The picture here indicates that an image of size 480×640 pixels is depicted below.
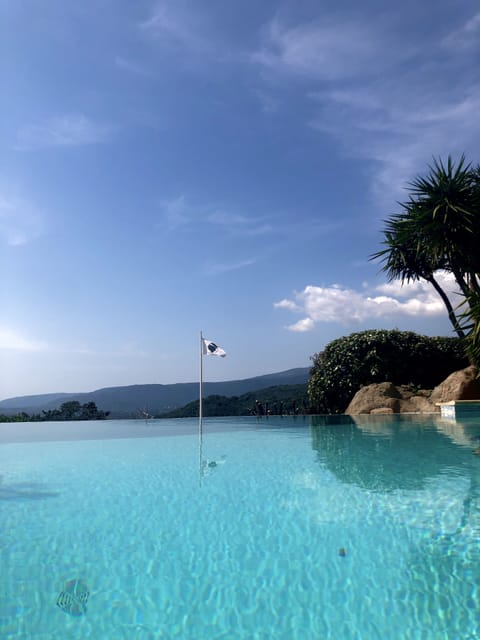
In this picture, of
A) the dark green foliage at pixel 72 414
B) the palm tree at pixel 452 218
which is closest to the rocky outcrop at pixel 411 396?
the palm tree at pixel 452 218

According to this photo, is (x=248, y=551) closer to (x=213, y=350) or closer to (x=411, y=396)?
(x=213, y=350)

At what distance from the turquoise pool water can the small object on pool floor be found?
0.02 meters

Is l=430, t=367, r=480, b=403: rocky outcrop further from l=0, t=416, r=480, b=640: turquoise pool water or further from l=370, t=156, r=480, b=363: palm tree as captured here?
l=0, t=416, r=480, b=640: turquoise pool water

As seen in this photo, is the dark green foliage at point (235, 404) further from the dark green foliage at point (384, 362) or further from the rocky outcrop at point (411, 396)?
the rocky outcrop at point (411, 396)

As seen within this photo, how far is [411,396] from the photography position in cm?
2220

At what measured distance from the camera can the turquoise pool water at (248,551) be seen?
11.1ft

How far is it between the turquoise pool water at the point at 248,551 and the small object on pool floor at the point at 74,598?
0.02 meters

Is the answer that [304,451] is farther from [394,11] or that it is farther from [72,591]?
[394,11]

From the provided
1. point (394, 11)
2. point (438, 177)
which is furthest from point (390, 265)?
point (394, 11)

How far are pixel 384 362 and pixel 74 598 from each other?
22.8 meters

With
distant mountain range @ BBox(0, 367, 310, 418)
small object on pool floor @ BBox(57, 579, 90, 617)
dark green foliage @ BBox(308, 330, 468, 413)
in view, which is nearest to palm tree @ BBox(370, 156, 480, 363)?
dark green foliage @ BBox(308, 330, 468, 413)

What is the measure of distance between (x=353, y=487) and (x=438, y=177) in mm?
13870

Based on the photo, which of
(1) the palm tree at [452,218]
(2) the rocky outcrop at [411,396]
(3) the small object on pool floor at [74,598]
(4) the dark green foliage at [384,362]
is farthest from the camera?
(4) the dark green foliage at [384,362]

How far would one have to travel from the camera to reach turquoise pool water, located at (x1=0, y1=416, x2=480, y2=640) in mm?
3381
